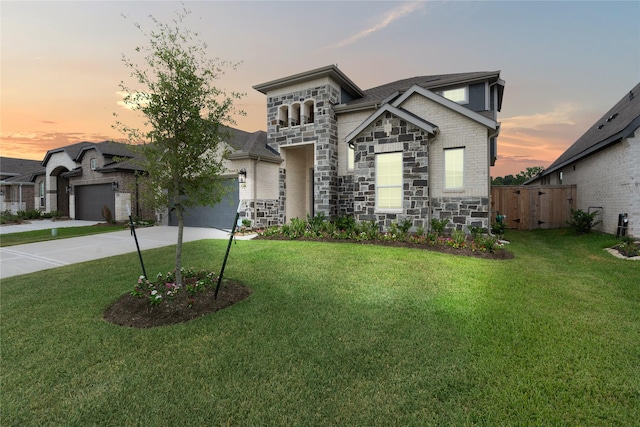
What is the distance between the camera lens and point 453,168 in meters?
10.1

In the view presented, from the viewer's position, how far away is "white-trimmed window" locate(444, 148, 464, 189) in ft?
32.8

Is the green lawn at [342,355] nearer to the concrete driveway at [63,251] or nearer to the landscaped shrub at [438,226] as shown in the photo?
the concrete driveway at [63,251]

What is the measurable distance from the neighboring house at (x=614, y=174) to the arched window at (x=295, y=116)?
40.4 feet

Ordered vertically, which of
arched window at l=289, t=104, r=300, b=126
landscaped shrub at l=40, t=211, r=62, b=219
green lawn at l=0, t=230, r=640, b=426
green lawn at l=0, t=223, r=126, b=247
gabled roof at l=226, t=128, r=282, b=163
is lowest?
green lawn at l=0, t=230, r=640, b=426

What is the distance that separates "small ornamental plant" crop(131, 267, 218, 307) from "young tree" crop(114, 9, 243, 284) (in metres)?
0.23

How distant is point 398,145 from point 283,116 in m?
6.90

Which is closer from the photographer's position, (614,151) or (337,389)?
(337,389)

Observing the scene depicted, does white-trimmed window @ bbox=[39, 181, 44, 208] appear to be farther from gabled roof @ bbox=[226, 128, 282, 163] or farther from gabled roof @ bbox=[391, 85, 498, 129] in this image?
gabled roof @ bbox=[391, 85, 498, 129]


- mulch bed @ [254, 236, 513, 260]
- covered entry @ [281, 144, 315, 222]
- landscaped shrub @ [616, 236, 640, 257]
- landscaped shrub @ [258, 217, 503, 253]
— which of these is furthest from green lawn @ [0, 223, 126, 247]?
landscaped shrub @ [616, 236, 640, 257]

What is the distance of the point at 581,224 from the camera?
1080cm

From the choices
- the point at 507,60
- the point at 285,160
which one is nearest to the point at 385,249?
the point at 285,160

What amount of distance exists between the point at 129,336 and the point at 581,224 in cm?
1466

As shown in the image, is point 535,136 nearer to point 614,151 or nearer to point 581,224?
point 614,151

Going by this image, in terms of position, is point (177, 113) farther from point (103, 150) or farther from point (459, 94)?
point (103, 150)
